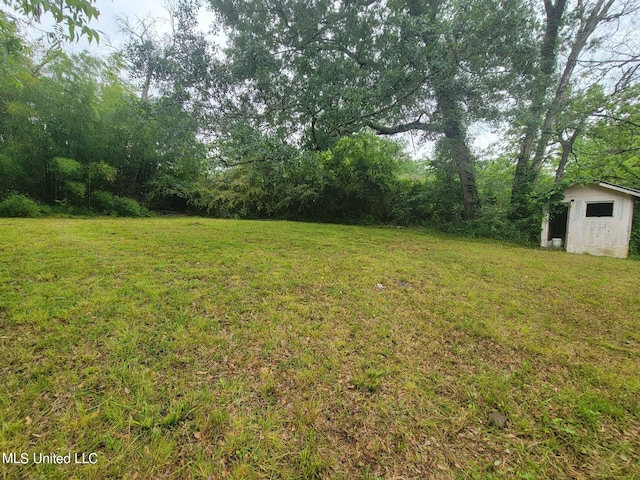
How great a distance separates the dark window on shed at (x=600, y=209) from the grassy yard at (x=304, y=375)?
14.4 ft

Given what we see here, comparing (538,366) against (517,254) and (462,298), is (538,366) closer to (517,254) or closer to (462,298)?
(462,298)

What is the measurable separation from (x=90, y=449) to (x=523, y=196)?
30.7 ft

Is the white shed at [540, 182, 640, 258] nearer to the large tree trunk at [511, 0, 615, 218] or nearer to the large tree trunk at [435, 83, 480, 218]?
the large tree trunk at [511, 0, 615, 218]

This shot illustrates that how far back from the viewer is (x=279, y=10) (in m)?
4.73

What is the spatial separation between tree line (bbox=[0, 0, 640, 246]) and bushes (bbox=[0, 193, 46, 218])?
547 millimetres

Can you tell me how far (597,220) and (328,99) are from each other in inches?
278

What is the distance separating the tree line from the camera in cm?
396

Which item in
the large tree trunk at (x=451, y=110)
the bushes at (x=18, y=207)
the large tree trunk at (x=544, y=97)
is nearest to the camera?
the large tree trunk at (x=451, y=110)

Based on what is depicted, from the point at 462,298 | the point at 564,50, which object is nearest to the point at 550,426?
the point at 462,298

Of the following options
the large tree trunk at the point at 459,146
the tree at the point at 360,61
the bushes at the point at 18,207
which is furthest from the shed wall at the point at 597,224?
the bushes at the point at 18,207

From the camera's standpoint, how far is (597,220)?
228 inches

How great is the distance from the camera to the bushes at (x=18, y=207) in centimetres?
574

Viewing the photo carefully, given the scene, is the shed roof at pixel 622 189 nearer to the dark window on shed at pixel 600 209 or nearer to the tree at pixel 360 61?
the dark window on shed at pixel 600 209

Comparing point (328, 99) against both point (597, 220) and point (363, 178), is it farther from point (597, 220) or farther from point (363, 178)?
point (597, 220)
